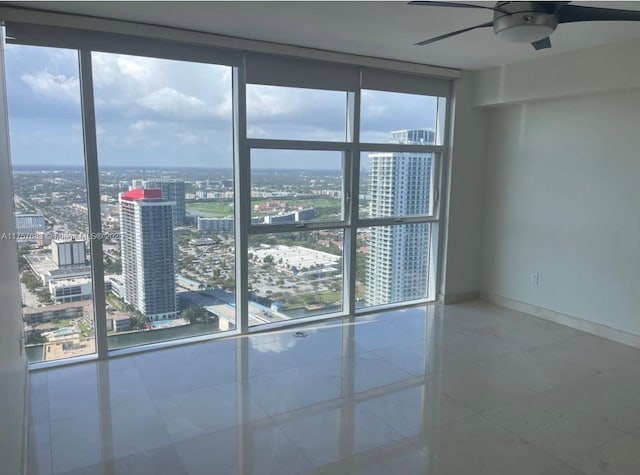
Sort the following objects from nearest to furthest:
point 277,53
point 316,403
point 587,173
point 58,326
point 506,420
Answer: point 506,420 → point 316,403 → point 58,326 → point 277,53 → point 587,173

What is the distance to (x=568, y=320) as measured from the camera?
4.49 m

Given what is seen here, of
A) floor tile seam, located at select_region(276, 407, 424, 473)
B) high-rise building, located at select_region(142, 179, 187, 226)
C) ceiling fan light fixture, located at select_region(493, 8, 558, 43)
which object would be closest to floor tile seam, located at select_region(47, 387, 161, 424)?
floor tile seam, located at select_region(276, 407, 424, 473)

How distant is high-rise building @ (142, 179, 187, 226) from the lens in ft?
12.3

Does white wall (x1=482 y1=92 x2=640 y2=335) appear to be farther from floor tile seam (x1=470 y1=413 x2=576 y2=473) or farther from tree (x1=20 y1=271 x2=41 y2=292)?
tree (x1=20 y1=271 x2=41 y2=292)

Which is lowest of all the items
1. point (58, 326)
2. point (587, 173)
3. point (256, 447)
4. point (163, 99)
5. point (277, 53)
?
point (256, 447)

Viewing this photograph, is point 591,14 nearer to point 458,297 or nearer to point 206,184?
point 206,184

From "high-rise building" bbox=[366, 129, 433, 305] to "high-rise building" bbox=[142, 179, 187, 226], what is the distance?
1867 millimetres

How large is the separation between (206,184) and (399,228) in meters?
2.13

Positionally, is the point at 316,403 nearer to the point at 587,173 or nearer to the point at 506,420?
the point at 506,420

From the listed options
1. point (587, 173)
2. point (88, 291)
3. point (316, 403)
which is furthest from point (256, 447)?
point (587, 173)

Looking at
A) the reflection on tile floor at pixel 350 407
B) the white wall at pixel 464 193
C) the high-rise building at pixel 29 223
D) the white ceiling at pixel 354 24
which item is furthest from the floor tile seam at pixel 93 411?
the white wall at pixel 464 193

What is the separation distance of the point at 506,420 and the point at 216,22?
3.22m

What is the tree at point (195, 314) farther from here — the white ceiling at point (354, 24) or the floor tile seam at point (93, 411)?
the white ceiling at point (354, 24)

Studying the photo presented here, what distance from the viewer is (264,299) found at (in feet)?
14.3
